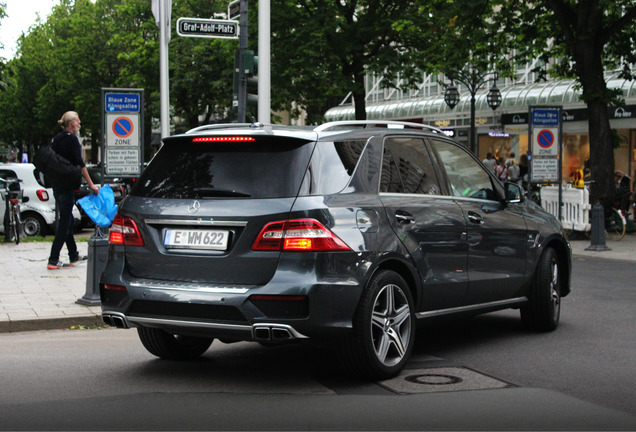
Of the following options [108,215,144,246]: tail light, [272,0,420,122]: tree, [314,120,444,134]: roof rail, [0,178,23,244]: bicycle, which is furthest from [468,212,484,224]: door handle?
[272,0,420,122]: tree

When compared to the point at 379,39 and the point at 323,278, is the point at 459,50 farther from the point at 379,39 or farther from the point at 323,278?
the point at 323,278

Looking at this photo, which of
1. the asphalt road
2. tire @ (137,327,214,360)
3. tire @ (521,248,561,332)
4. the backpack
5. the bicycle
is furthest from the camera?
the bicycle

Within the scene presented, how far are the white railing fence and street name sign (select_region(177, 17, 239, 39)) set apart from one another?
7.96m

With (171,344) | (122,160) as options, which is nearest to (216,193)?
(171,344)

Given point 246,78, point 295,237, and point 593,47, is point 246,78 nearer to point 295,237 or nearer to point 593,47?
point 295,237

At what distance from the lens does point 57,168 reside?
12438 mm

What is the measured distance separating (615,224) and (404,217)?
1573 cm

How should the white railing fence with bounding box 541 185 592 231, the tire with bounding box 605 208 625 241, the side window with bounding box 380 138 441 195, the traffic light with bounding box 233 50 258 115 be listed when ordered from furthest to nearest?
the tire with bounding box 605 208 625 241
the white railing fence with bounding box 541 185 592 231
the traffic light with bounding box 233 50 258 115
the side window with bounding box 380 138 441 195

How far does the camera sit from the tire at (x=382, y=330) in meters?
5.89

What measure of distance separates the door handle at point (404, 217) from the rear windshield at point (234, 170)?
0.81 metres

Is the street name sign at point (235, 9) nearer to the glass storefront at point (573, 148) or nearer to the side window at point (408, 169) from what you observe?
the side window at point (408, 169)

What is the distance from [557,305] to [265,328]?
12.5 ft

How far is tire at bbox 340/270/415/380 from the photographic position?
232 inches

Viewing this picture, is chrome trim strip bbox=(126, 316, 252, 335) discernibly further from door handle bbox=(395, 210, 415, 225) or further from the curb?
the curb
